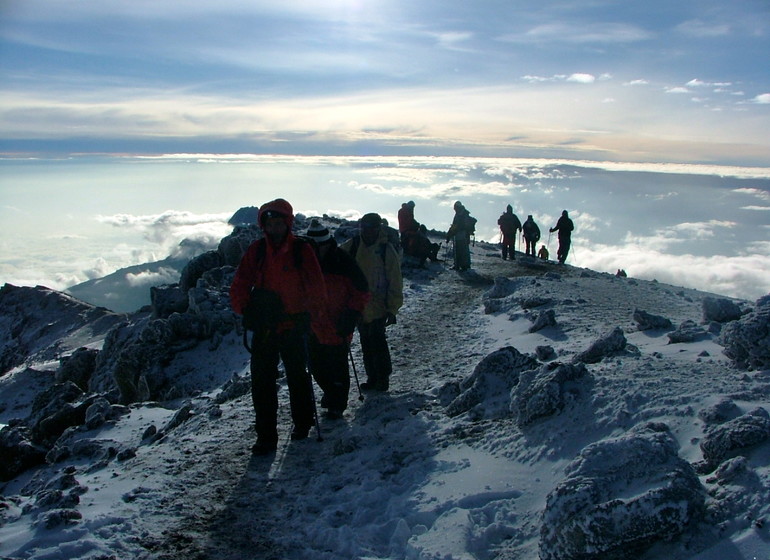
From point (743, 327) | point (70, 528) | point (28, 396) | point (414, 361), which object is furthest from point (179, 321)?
point (743, 327)

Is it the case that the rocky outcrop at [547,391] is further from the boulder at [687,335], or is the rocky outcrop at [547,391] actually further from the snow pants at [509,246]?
the snow pants at [509,246]

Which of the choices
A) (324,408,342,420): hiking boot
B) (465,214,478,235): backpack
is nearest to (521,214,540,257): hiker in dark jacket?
(465,214,478,235): backpack

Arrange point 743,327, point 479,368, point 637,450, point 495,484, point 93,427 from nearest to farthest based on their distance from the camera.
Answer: point 637,450 → point 495,484 → point 743,327 → point 479,368 → point 93,427

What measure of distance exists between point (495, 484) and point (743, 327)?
298 centimetres

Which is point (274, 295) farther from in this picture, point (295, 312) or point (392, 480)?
point (392, 480)

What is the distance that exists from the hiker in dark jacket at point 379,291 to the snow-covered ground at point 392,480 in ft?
1.76

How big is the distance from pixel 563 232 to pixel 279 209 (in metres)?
19.5

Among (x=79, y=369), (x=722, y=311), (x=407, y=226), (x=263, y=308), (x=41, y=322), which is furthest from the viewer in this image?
(x=41, y=322)

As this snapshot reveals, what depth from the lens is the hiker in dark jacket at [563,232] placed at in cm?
2373

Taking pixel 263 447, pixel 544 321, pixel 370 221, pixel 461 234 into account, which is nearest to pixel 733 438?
pixel 263 447

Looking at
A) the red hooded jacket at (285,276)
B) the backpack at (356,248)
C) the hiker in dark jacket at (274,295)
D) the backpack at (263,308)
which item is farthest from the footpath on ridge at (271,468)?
the backpack at (356,248)

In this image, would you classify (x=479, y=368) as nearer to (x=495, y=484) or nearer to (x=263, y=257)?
(x=495, y=484)

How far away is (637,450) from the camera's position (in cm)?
416

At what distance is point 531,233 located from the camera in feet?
87.7
